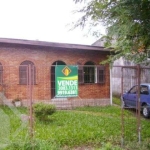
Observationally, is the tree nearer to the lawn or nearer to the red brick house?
the lawn

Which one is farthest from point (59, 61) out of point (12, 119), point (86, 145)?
point (86, 145)

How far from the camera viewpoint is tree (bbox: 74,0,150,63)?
5641 millimetres

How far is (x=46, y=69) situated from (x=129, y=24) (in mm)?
6837

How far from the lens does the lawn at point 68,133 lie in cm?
554

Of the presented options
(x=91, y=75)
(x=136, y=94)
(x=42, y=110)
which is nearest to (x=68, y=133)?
(x=42, y=110)

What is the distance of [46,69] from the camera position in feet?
39.7

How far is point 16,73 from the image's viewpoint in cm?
1169

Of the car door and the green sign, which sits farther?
the car door

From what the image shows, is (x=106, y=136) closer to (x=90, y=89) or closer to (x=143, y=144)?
(x=143, y=144)

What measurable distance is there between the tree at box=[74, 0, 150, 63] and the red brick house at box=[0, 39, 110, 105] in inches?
140

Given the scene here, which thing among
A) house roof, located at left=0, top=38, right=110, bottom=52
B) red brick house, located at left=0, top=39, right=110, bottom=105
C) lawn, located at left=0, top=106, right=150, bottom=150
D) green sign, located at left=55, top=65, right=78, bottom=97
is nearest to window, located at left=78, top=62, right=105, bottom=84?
red brick house, located at left=0, top=39, right=110, bottom=105

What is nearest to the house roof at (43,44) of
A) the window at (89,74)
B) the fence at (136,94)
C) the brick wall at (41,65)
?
the brick wall at (41,65)

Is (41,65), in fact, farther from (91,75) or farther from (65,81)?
(65,81)

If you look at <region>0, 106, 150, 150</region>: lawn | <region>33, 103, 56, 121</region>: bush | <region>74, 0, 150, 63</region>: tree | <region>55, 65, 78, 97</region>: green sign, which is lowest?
<region>0, 106, 150, 150</region>: lawn
